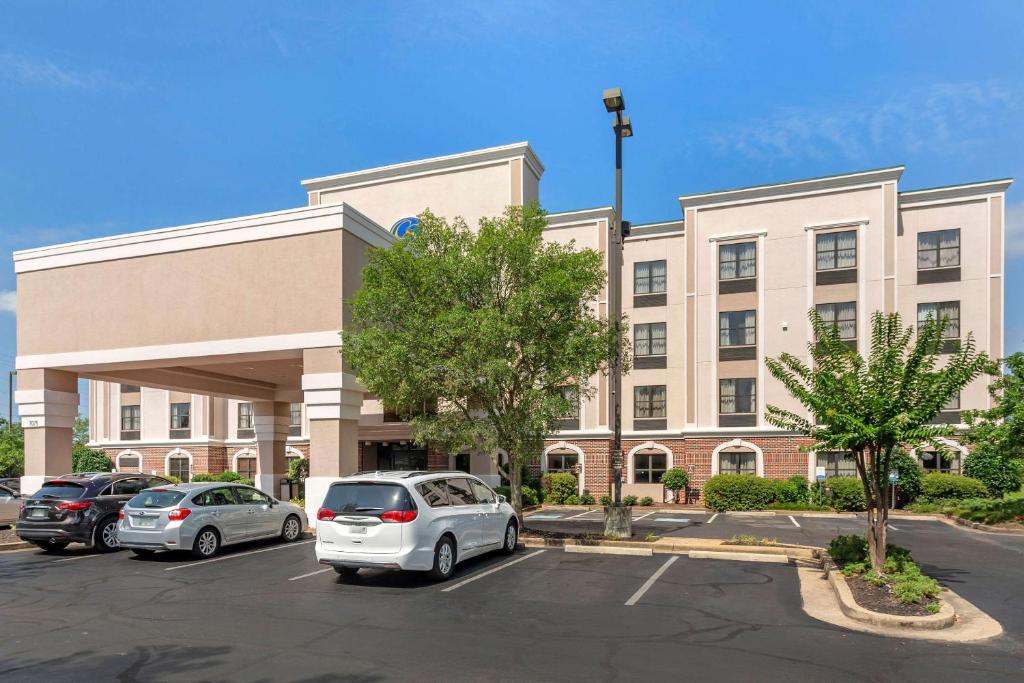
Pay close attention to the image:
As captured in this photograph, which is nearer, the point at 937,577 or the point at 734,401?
the point at 937,577

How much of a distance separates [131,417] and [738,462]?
1355 inches

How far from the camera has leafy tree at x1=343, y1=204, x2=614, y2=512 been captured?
16.5m

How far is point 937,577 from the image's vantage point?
507 inches

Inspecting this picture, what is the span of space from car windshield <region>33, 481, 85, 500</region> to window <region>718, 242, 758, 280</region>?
2713 cm

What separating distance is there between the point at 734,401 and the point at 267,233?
880 inches

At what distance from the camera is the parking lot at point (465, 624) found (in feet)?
24.5

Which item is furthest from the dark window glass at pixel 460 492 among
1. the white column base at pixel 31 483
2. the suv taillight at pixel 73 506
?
the white column base at pixel 31 483

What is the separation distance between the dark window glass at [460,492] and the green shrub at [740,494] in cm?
1927

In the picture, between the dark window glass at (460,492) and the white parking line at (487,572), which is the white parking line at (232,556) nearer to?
the dark window glass at (460,492)

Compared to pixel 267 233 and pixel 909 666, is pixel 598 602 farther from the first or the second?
pixel 267 233

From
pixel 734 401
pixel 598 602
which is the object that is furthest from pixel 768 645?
pixel 734 401

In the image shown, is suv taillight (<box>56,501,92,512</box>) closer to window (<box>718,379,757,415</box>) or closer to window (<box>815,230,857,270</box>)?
window (<box>718,379,757,415</box>)

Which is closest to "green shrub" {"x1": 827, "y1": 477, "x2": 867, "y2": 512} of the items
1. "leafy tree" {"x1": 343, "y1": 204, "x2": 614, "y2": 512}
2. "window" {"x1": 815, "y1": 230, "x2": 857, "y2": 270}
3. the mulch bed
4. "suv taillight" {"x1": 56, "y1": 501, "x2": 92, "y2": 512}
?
"window" {"x1": 815, "y1": 230, "x2": 857, "y2": 270}

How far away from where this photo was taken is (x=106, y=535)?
1600cm
